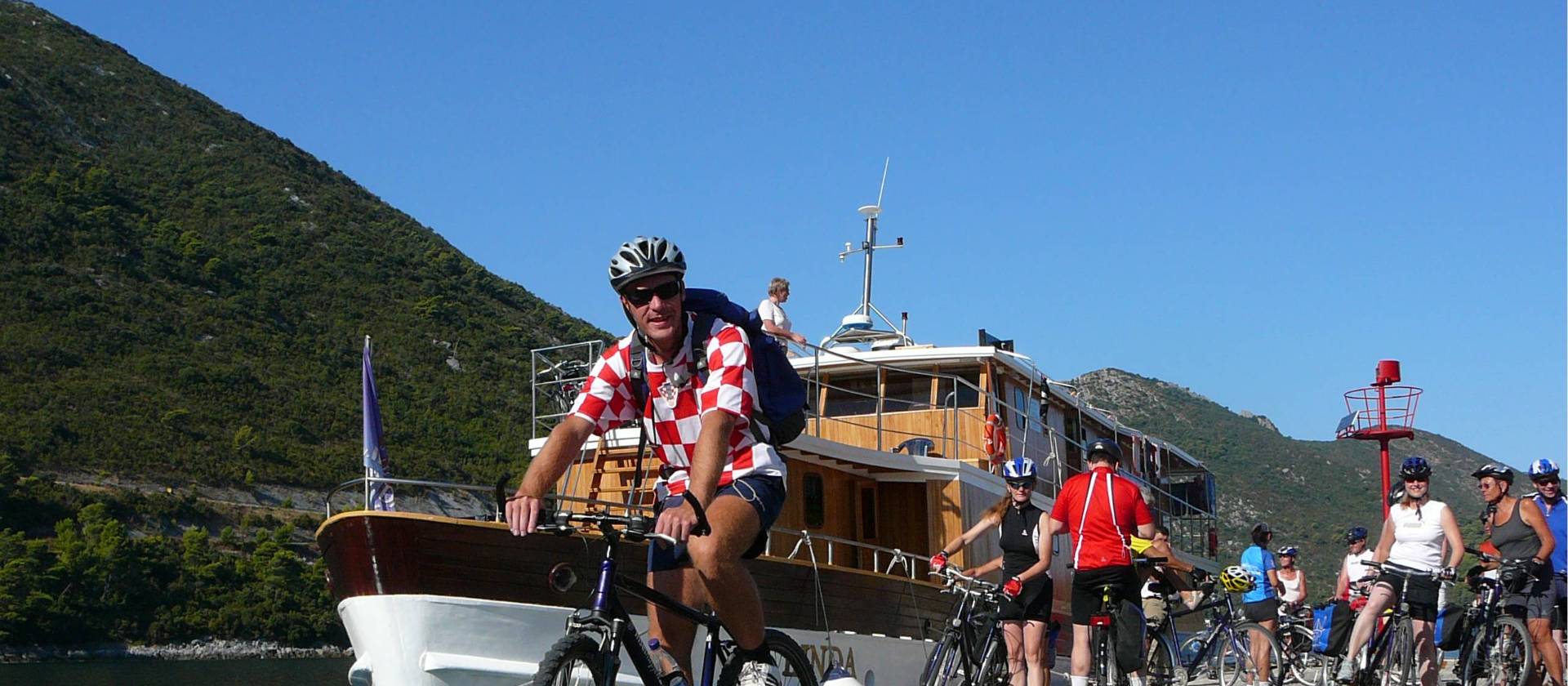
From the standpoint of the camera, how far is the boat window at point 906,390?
17516 millimetres

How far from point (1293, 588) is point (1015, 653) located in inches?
198

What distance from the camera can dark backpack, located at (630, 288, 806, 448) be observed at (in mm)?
4734

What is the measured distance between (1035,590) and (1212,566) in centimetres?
1739

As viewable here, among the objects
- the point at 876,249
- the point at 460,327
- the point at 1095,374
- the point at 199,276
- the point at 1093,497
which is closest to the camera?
the point at 1093,497

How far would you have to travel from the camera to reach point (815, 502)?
599 inches

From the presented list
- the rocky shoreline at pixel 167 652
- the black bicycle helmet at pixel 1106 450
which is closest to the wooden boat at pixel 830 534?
the black bicycle helmet at pixel 1106 450

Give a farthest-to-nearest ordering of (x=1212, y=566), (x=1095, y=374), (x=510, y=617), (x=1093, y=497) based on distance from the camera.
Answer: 1. (x=1095, y=374)
2. (x=1212, y=566)
3. (x=510, y=617)
4. (x=1093, y=497)

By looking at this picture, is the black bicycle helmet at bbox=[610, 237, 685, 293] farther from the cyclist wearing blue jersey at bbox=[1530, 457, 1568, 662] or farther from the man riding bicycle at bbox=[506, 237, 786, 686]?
the cyclist wearing blue jersey at bbox=[1530, 457, 1568, 662]

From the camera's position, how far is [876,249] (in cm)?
2170

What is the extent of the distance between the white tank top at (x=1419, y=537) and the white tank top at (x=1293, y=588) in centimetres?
470

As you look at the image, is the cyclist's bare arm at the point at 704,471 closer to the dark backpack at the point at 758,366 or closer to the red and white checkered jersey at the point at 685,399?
the red and white checkered jersey at the point at 685,399

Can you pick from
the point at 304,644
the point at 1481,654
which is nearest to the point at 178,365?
the point at 304,644

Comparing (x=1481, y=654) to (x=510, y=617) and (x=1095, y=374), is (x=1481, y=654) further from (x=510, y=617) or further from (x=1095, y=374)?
(x=1095, y=374)

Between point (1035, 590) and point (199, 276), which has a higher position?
point (199, 276)
